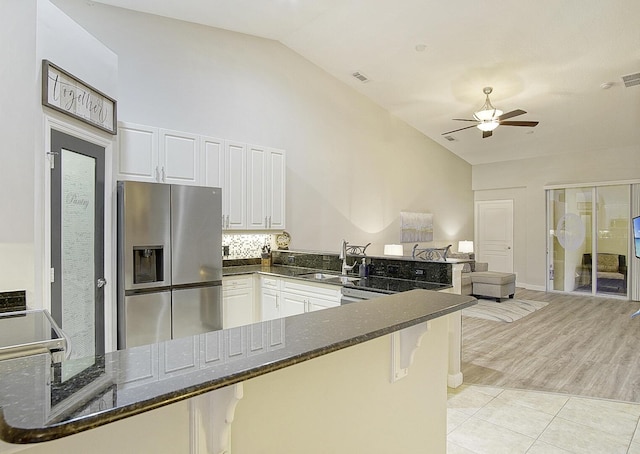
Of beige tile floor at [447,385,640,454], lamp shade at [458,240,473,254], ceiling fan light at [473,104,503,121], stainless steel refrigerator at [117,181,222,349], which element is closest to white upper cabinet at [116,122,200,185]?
stainless steel refrigerator at [117,181,222,349]

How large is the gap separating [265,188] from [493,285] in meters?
4.76

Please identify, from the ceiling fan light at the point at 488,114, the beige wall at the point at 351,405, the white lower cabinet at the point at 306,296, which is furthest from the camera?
the ceiling fan light at the point at 488,114

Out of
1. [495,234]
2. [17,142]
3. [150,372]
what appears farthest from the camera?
[495,234]

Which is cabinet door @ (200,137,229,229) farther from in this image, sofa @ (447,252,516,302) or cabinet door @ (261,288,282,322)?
sofa @ (447,252,516,302)

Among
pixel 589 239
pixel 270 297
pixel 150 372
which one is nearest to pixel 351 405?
pixel 150 372

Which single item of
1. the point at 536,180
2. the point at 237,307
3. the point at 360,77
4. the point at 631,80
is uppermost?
the point at 360,77

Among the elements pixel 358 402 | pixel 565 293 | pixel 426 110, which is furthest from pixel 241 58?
pixel 565 293

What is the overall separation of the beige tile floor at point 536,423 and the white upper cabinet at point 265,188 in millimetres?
2864

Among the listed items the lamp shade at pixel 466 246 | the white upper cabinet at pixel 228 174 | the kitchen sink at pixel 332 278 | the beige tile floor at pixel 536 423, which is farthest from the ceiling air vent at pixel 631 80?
the white upper cabinet at pixel 228 174

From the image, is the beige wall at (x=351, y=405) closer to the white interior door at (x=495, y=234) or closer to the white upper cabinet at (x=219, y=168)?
the white upper cabinet at (x=219, y=168)

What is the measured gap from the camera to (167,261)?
136 inches

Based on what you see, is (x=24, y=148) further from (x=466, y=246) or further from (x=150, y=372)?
(x=466, y=246)

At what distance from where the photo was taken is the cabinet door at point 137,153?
3.58m

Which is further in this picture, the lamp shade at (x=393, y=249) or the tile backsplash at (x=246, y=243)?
the lamp shade at (x=393, y=249)
